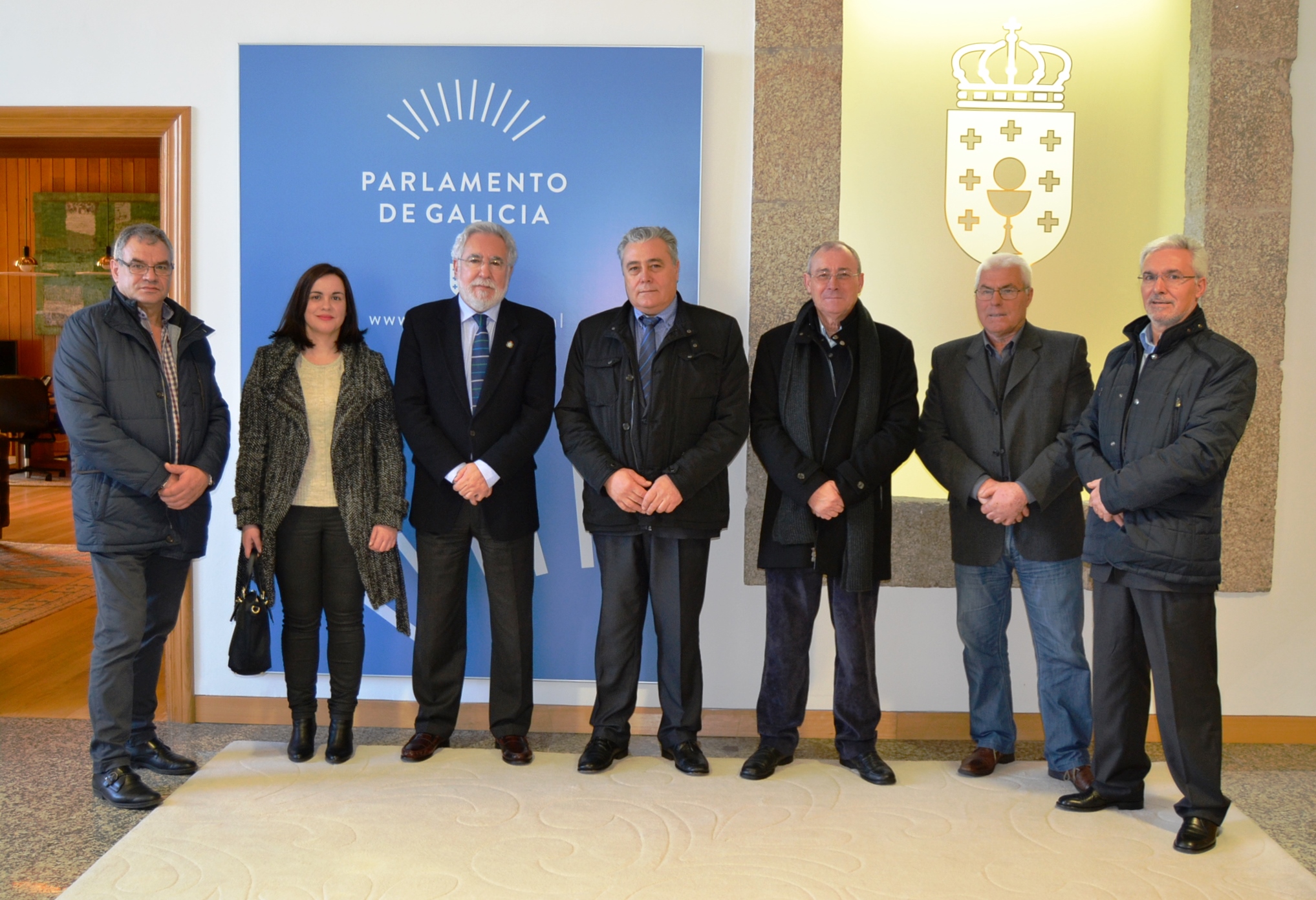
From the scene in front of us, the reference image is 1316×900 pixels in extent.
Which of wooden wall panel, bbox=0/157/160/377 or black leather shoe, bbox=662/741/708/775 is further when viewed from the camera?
wooden wall panel, bbox=0/157/160/377

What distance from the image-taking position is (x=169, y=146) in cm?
372

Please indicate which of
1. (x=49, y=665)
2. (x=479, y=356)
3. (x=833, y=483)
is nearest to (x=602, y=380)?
(x=479, y=356)

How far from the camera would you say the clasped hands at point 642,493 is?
3051 millimetres

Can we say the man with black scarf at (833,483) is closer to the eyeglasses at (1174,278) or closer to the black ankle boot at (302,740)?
the eyeglasses at (1174,278)

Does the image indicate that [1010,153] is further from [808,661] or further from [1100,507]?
[808,661]

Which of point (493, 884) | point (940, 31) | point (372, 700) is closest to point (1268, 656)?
point (940, 31)

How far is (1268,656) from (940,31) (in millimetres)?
2700

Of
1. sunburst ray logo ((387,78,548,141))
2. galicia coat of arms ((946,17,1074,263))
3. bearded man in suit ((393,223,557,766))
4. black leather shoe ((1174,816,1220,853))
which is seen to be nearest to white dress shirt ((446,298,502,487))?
bearded man in suit ((393,223,557,766))

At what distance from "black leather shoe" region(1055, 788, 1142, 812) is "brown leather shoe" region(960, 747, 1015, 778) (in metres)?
0.30

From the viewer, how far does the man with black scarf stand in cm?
310

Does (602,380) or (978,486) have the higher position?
(602,380)

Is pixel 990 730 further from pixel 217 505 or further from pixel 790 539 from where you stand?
pixel 217 505

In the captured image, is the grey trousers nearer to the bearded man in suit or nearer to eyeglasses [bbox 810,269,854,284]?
the bearded man in suit

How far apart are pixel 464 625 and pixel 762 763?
1.09m
